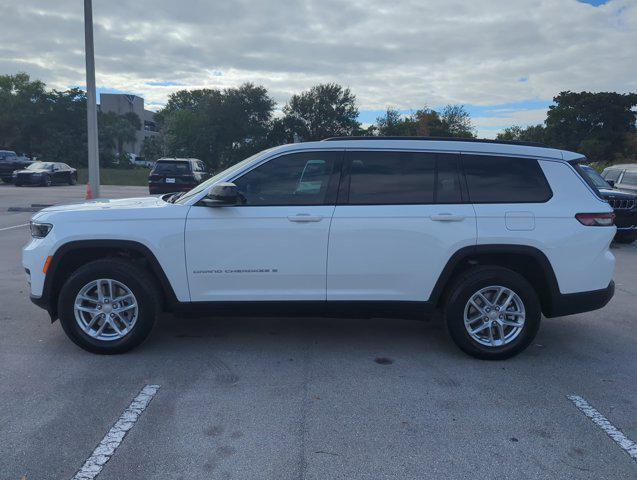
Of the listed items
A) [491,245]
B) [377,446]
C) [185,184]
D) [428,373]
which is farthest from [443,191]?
[185,184]

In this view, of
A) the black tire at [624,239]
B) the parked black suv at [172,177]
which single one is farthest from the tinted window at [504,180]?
the parked black suv at [172,177]

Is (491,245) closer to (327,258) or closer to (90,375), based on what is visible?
(327,258)

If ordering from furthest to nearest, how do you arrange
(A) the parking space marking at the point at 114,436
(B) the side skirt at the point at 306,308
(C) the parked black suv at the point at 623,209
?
(C) the parked black suv at the point at 623,209, (B) the side skirt at the point at 306,308, (A) the parking space marking at the point at 114,436

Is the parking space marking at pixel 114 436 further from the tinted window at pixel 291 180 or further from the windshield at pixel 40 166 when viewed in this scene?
the windshield at pixel 40 166

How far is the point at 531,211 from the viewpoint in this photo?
187 inches

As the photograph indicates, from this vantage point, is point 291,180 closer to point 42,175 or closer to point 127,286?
point 127,286

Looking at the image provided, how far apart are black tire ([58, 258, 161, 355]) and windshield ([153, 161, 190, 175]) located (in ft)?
44.4

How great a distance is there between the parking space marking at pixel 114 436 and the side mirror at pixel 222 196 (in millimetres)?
1550

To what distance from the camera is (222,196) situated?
4.54 metres

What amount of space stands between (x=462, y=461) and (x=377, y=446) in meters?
0.51

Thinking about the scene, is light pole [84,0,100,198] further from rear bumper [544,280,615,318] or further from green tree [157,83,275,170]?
green tree [157,83,275,170]

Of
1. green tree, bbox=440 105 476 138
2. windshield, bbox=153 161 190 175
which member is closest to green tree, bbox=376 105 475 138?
green tree, bbox=440 105 476 138

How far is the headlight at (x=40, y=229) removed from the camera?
15.7 ft

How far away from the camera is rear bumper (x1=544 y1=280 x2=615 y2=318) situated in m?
4.81
